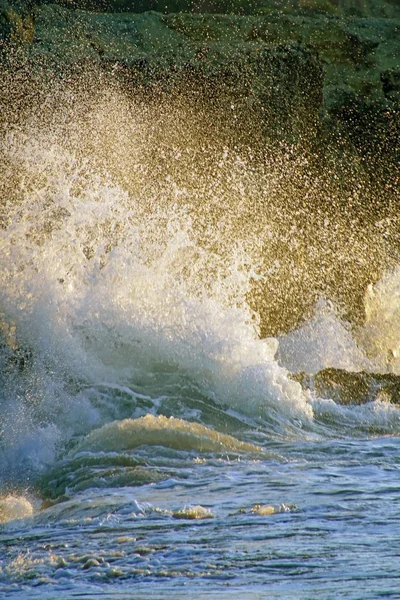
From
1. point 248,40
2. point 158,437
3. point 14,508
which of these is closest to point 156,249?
point 158,437

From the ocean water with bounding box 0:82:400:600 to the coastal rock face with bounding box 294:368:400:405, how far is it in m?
0.23

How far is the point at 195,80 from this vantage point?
11.2m

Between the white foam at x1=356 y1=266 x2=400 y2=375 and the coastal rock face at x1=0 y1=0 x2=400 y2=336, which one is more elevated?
the coastal rock face at x1=0 y1=0 x2=400 y2=336

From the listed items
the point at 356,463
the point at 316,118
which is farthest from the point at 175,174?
the point at 356,463

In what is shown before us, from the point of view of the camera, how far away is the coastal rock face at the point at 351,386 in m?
7.20

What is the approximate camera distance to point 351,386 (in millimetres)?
7426

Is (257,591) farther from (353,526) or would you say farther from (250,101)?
(250,101)

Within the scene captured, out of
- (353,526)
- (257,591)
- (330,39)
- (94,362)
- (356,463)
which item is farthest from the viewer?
(330,39)

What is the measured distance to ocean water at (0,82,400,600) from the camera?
131 inches

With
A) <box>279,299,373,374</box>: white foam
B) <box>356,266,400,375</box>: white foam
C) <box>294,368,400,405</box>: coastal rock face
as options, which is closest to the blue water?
<box>294,368,400,405</box>: coastal rock face

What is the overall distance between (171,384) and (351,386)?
1845mm

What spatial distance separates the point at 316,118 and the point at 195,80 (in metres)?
1.56

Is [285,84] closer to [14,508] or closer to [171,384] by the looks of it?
[171,384]

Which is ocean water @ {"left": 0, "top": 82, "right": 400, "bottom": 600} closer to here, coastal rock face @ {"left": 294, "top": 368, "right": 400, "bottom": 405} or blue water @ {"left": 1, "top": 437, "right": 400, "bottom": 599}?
blue water @ {"left": 1, "top": 437, "right": 400, "bottom": 599}
